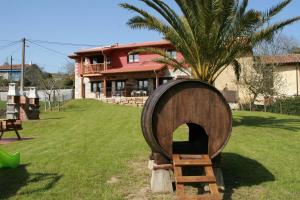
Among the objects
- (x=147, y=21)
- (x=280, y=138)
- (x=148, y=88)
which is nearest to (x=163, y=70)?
(x=148, y=88)

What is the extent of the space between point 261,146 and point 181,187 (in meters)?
6.12

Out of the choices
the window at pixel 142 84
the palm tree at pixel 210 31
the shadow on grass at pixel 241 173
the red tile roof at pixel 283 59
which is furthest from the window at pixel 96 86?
the shadow on grass at pixel 241 173

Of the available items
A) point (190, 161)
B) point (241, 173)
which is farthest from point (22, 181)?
point (241, 173)

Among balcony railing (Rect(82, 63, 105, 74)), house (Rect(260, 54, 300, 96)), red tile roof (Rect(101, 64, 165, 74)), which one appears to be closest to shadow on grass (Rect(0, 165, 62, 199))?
red tile roof (Rect(101, 64, 165, 74))

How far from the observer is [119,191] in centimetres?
756

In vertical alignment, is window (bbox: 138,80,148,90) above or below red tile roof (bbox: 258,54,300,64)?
below

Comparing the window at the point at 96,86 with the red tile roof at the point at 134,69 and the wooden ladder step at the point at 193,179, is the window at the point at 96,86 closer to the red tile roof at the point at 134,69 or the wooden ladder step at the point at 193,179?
the red tile roof at the point at 134,69

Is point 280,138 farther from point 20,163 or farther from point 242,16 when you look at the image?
point 20,163

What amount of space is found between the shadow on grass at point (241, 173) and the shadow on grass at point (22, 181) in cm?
363

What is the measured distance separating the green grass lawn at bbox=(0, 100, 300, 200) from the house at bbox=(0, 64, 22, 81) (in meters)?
72.0

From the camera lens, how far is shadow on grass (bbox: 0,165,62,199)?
766cm

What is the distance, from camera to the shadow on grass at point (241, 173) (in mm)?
8267

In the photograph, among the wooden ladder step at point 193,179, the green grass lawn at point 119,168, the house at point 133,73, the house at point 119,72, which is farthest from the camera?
the house at point 119,72

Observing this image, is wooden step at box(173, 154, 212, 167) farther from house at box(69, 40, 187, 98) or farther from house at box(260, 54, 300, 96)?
house at box(260, 54, 300, 96)
